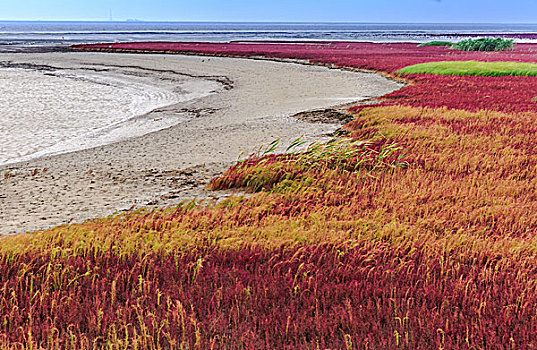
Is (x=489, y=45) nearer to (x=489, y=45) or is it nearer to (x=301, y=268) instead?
(x=489, y=45)

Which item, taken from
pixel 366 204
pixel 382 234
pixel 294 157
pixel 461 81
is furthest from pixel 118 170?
pixel 461 81

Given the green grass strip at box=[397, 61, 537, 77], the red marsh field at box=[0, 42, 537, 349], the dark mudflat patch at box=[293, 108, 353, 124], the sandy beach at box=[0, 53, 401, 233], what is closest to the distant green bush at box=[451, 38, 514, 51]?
the green grass strip at box=[397, 61, 537, 77]

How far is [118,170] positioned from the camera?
10.1 metres

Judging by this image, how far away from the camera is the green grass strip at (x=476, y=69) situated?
2759 centimetres

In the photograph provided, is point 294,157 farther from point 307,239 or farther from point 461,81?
point 461,81

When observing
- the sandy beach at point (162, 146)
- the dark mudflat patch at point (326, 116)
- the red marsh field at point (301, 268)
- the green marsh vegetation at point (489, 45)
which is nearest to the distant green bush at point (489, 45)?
the green marsh vegetation at point (489, 45)

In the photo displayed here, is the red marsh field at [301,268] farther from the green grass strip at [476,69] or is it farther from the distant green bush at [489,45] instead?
the distant green bush at [489,45]

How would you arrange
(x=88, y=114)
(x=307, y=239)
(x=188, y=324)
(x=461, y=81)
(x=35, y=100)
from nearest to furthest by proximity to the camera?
(x=188, y=324) → (x=307, y=239) → (x=88, y=114) → (x=35, y=100) → (x=461, y=81)

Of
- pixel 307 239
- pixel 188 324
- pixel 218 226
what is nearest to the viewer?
pixel 188 324

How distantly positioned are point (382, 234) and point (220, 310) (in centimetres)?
233

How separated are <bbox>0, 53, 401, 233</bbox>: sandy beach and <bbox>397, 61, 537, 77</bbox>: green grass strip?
3.51 meters

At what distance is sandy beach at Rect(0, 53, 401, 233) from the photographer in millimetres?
8055

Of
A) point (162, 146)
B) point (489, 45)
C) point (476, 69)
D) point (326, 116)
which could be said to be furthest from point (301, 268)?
point (489, 45)

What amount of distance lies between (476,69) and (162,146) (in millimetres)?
22836
